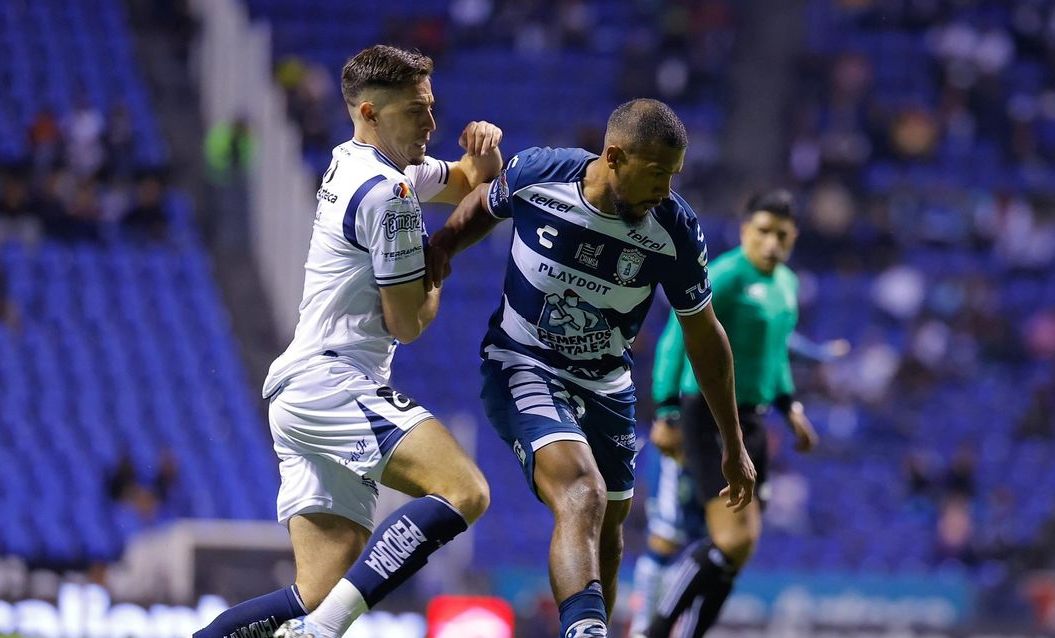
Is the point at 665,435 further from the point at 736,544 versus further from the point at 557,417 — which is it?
the point at 557,417

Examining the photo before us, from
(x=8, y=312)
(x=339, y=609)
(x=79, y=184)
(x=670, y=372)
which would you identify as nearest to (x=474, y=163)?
(x=670, y=372)

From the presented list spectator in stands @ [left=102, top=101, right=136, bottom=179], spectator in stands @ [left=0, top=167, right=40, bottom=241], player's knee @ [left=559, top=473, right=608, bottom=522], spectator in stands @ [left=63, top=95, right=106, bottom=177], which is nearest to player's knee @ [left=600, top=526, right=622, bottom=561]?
player's knee @ [left=559, top=473, right=608, bottom=522]

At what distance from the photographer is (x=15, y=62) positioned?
21609 mm

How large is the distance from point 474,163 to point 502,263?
46.6ft

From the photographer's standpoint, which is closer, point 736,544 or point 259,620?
point 259,620

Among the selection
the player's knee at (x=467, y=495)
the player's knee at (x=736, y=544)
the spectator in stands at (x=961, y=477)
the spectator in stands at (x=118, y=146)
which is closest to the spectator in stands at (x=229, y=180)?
the spectator in stands at (x=118, y=146)

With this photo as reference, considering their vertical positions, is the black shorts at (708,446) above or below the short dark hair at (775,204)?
below

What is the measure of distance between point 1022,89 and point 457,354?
10.5 metres

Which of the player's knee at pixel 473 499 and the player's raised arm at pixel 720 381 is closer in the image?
the player's knee at pixel 473 499

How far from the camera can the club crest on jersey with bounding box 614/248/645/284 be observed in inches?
241

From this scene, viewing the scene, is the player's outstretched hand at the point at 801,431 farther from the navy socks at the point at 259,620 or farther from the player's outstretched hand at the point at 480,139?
the navy socks at the point at 259,620

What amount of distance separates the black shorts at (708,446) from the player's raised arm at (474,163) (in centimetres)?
211

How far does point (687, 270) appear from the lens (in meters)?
6.11

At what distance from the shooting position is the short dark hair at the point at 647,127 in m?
5.79
